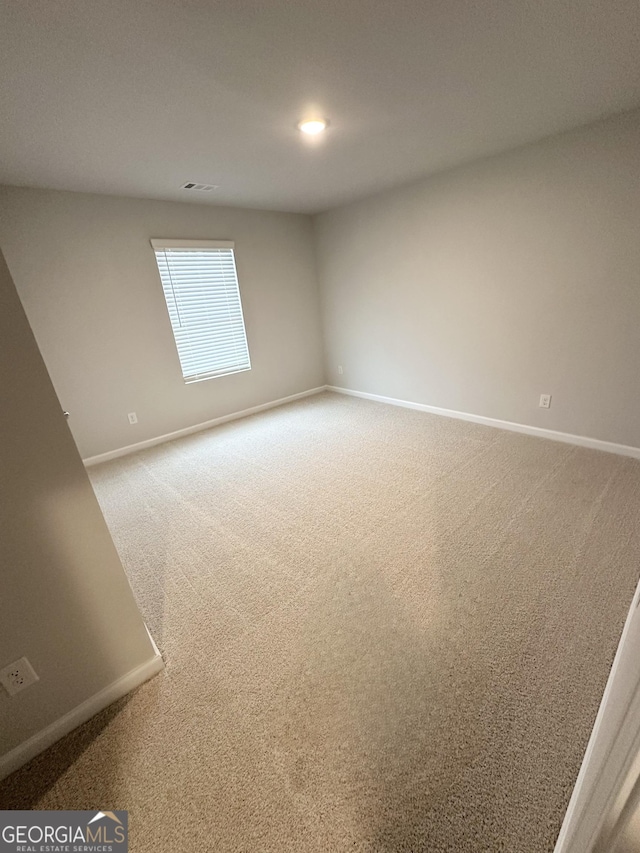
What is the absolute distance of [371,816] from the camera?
3.32ft

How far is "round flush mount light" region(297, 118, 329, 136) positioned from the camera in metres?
2.03

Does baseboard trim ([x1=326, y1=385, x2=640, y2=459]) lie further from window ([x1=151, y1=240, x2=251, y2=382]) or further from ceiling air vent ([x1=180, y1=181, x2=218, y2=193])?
ceiling air vent ([x1=180, y1=181, x2=218, y2=193])

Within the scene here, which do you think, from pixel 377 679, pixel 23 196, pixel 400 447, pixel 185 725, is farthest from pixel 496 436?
pixel 23 196

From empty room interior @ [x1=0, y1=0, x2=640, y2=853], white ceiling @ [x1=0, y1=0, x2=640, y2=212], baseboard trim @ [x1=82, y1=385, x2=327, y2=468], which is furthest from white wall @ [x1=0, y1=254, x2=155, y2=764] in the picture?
baseboard trim @ [x1=82, y1=385, x2=327, y2=468]

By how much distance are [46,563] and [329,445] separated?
2.49m

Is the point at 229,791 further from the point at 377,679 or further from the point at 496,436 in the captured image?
the point at 496,436

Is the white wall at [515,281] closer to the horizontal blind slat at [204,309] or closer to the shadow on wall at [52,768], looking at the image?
the horizontal blind slat at [204,309]

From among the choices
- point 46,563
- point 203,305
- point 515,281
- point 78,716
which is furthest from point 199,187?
point 78,716

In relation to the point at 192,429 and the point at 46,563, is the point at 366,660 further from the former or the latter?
the point at 192,429

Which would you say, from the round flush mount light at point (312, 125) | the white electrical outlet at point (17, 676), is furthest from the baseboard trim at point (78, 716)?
the round flush mount light at point (312, 125)

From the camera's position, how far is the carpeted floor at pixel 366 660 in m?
1.04

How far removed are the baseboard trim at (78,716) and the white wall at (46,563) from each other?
0.06ft

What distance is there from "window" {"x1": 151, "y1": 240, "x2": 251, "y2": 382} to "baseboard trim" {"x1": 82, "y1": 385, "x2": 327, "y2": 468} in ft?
1.80

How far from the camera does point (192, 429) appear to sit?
409 cm
